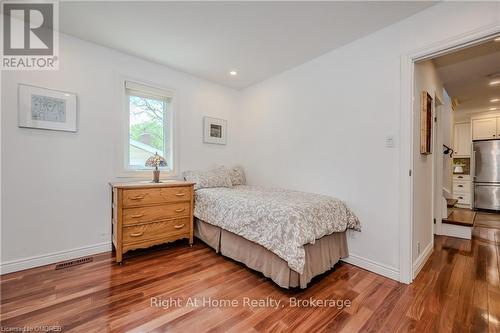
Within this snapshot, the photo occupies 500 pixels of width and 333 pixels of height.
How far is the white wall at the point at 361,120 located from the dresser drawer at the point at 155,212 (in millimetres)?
1460

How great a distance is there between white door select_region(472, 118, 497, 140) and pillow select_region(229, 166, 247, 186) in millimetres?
5765

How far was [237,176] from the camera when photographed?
11.9ft

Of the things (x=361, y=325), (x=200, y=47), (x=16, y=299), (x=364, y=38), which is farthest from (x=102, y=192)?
(x=364, y=38)

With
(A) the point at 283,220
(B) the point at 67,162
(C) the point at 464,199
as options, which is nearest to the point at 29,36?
(B) the point at 67,162

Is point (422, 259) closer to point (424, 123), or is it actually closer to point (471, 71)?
point (424, 123)

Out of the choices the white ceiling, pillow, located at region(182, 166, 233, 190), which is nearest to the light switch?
the white ceiling

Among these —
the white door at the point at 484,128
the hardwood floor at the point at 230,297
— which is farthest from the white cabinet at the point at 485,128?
the hardwood floor at the point at 230,297

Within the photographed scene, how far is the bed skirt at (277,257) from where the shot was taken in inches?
69.6

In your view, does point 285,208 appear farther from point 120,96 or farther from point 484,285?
point 120,96

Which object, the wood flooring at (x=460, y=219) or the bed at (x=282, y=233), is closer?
the bed at (x=282, y=233)

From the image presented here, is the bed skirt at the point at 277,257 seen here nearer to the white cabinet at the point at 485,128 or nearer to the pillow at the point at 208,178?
the pillow at the point at 208,178

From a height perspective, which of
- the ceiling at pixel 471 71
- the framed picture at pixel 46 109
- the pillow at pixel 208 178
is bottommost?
the pillow at pixel 208 178

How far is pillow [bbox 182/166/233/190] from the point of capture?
3.03 metres

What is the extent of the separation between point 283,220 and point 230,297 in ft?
2.46
